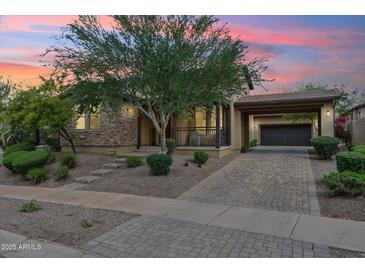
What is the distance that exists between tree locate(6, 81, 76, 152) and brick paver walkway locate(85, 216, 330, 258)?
8.55 meters

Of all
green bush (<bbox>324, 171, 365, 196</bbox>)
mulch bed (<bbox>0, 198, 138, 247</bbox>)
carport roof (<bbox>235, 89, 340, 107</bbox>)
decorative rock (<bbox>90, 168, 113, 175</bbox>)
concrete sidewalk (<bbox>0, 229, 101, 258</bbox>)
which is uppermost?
carport roof (<bbox>235, 89, 340, 107</bbox>)

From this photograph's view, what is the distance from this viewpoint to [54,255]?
439cm

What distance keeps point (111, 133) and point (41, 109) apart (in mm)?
3605

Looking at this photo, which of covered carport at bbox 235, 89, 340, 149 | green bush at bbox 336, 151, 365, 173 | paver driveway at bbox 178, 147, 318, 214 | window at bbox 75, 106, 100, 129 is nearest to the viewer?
paver driveway at bbox 178, 147, 318, 214

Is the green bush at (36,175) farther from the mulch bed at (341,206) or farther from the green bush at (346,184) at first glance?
the green bush at (346,184)

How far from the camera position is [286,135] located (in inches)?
1186

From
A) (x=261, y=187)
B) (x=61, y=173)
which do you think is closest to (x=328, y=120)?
(x=261, y=187)

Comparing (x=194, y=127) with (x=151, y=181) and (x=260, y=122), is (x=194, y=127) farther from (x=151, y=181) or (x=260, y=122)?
(x=260, y=122)

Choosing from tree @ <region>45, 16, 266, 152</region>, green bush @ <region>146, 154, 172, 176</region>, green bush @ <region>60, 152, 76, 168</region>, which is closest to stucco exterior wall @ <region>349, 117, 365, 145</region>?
tree @ <region>45, 16, 266, 152</region>

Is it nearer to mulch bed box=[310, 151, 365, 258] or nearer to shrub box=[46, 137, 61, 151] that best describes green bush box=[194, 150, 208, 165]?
mulch bed box=[310, 151, 365, 258]

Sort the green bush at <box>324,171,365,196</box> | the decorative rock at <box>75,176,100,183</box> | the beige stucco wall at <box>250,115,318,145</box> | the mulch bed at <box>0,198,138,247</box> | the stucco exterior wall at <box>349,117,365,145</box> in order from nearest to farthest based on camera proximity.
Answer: the mulch bed at <box>0,198,138,247</box> → the green bush at <box>324,171,365,196</box> → the decorative rock at <box>75,176,100,183</box> → the stucco exterior wall at <box>349,117,365,145</box> → the beige stucco wall at <box>250,115,318,145</box>

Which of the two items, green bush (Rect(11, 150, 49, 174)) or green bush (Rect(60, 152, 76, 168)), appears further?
green bush (Rect(60, 152, 76, 168))

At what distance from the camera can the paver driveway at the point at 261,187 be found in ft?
23.3

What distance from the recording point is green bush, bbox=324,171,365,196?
274 inches
